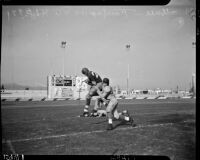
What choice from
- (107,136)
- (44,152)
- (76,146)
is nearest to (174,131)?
(107,136)

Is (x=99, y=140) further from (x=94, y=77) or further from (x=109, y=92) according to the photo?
(x=94, y=77)

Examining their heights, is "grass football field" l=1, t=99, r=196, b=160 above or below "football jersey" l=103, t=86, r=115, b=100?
below

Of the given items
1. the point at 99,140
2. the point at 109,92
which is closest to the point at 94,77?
the point at 109,92

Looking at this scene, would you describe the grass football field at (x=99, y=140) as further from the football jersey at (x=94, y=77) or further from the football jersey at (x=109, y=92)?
the football jersey at (x=94, y=77)

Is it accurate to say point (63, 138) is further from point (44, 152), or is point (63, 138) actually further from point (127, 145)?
point (127, 145)

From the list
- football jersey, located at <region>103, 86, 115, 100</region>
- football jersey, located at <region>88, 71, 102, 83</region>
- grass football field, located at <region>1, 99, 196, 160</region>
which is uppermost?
football jersey, located at <region>88, 71, 102, 83</region>

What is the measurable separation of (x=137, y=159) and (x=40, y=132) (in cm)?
262

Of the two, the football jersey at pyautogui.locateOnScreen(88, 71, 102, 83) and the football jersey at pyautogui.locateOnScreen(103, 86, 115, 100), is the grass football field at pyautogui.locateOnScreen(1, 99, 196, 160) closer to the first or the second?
the football jersey at pyautogui.locateOnScreen(103, 86, 115, 100)

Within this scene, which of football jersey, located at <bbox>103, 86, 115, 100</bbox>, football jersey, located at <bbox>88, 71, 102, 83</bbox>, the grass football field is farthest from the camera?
football jersey, located at <bbox>88, 71, 102, 83</bbox>

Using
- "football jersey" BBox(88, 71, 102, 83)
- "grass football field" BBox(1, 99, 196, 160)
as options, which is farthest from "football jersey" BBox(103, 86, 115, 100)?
"football jersey" BBox(88, 71, 102, 83)

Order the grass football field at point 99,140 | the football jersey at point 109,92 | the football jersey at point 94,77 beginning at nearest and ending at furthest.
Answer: the grass football field at point 99,140
the football jersey at point 109,92
the football jersey at point 94,77

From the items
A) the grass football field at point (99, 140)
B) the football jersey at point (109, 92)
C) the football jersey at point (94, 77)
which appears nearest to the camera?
the grass football field at point (99, 140)

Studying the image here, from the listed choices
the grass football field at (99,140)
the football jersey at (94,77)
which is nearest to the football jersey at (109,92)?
the grass football field at (99,140)
